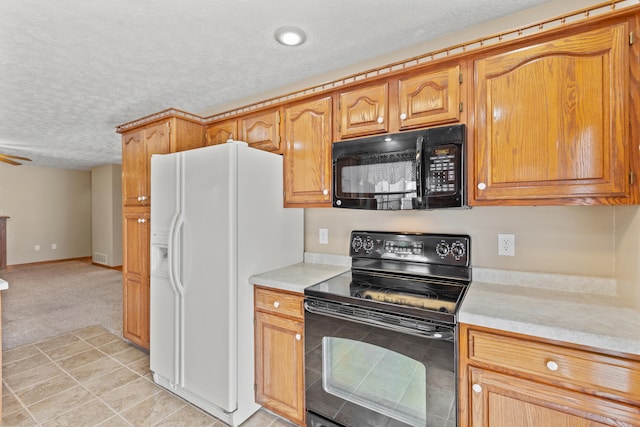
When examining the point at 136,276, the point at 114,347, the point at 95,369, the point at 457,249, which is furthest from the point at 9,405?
the point at 457,249

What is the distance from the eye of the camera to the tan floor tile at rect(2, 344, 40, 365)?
2.74 m

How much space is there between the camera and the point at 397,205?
176 cm

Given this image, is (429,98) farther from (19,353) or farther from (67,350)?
(19,353)

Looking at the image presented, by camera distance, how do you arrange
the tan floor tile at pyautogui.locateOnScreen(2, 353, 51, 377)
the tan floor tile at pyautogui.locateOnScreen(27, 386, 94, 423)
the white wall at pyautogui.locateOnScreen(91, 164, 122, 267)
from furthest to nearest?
the white wall at pyautogui.locateOnScreen(91, 164, 122, 267)
the tan floor tile at pyautogui.locateOnScreen(2, 353, 51, 377)
the tan floor tile at pyautogui.locateOnScreen(27, 386, 94, 423)

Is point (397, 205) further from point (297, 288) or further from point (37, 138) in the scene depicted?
point (37, 138)

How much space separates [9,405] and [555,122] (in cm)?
373

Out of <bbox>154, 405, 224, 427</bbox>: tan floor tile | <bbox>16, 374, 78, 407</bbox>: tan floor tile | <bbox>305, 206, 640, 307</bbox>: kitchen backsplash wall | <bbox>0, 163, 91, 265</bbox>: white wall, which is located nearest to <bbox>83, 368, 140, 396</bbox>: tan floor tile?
<bbox>16, 374, 78, 407</bbox>: tan floor tile

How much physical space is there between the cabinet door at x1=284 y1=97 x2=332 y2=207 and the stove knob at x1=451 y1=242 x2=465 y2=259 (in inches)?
32.6

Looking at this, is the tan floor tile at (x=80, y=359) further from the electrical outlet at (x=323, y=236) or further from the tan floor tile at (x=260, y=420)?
the electrical outlet at (x=323, y=236)

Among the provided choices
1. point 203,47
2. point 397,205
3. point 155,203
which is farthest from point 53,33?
point 397,205

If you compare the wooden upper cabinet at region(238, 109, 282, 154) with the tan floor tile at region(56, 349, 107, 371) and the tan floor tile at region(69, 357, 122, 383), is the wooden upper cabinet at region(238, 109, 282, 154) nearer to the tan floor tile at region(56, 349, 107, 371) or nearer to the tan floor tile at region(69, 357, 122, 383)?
the tan floor tile at region(69, 357, 122, 383)

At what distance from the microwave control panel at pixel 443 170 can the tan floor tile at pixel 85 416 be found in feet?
8.22

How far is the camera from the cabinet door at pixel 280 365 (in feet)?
5.83

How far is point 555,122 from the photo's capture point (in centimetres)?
141
